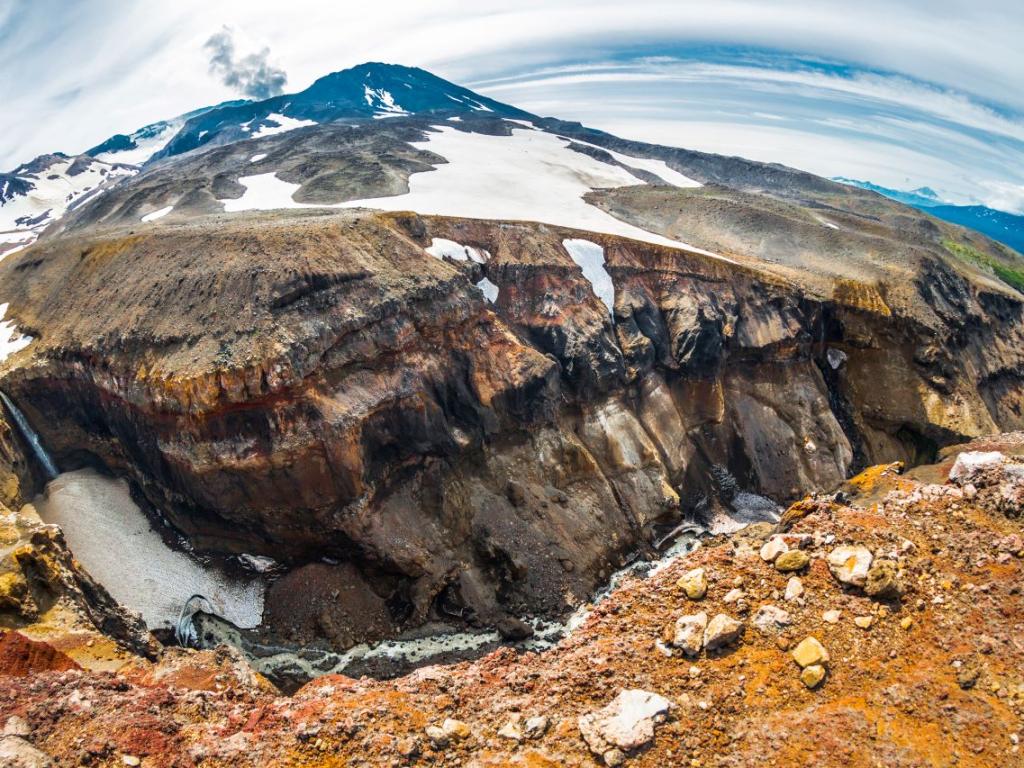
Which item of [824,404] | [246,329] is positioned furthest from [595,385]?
[246,329]

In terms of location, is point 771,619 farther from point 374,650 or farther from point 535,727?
point 374,650

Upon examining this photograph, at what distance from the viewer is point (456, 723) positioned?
1163cm

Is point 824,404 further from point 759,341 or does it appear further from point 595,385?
point 595,385

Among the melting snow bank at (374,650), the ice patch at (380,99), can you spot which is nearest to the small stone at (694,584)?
the melting snow bank at (374,650)

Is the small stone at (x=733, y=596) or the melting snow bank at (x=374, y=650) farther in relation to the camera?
the melting snow bank at (x=374, y=650)

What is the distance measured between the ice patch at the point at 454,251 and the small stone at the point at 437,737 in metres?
34.4

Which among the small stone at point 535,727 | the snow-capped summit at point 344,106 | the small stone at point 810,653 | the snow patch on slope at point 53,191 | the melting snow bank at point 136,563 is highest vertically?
the snow-capped summit at point 344,106

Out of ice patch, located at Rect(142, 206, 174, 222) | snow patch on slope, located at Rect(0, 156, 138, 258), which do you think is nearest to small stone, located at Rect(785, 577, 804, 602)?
ice patch, located at Rect(142, 206, 174, 222)

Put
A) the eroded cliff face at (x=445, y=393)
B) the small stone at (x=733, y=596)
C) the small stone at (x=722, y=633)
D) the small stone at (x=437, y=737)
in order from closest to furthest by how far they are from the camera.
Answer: the small stone at (x=437, y=737) < the small stone at (x=722, y=633) < the small stone at (x=733, y=596) < the eroded cliff face at (x=445, y=393)

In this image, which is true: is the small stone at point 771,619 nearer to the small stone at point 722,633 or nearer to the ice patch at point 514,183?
the small stone at point 722,633

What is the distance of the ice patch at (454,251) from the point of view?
140ft

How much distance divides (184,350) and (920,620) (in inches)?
1247

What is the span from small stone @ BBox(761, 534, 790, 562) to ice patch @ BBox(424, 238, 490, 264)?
33.1 metres

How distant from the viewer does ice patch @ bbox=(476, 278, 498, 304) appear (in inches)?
1681
